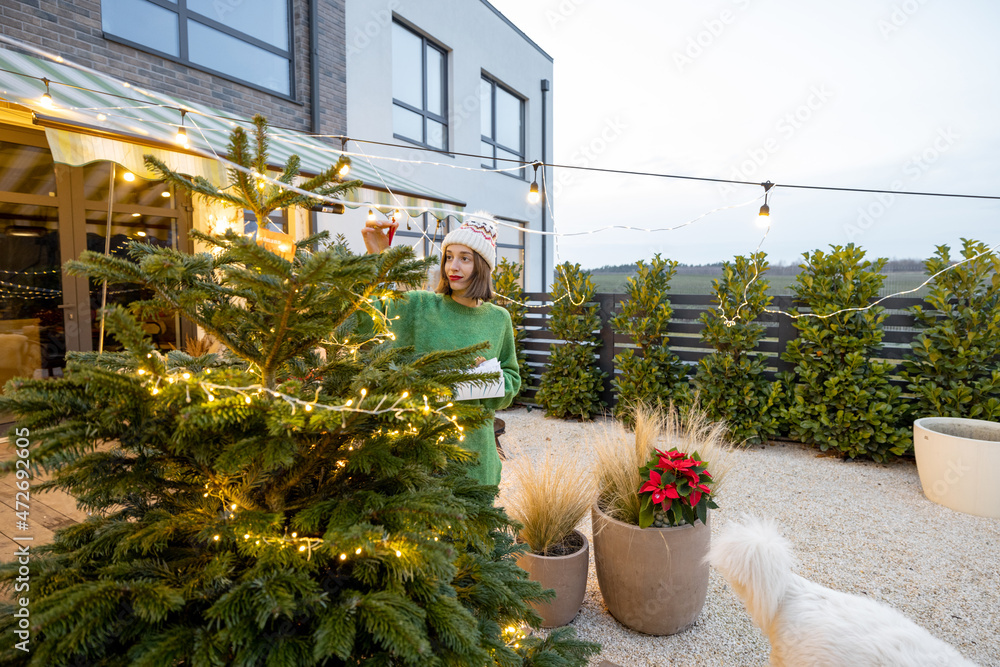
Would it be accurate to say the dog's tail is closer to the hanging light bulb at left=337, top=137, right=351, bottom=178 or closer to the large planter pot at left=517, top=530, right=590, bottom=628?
the large planter pot at left=517, top=530, right=590, bottom=628

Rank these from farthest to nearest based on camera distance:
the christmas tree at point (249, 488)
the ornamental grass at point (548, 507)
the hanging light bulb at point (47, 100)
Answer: the hanging light bulb at point (47, 100)
the ornamental grass at point (548, 507)
the christmas tree at point (249, 488)

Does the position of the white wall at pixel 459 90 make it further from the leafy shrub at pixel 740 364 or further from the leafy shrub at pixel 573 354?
the leafy shrub at pixel 740 364

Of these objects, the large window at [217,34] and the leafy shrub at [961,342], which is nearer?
the leafy shrub at [961,342]

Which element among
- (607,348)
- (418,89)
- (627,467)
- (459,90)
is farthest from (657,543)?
(459,90)

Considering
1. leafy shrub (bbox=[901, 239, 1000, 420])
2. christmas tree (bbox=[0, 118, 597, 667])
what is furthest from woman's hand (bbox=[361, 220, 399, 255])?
leafy shrub (bbox=[901, 239, 1000, 420])

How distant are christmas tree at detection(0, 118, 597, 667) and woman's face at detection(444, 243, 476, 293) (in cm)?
91

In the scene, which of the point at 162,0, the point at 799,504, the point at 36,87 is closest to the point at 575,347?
the point at 799,504

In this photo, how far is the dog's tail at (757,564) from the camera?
1.59 m

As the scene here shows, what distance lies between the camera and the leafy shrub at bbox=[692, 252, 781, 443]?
5.04 m

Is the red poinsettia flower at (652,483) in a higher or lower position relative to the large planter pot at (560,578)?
higher

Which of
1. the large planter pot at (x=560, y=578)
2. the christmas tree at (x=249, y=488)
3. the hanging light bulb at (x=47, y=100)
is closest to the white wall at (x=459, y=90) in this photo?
the hanging light bulb at (x=47, y=100)

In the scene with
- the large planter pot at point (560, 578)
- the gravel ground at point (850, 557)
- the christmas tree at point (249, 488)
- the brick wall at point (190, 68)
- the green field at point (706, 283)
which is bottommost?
the gravel ground at point (850, 557)

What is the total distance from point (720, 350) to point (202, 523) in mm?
5420

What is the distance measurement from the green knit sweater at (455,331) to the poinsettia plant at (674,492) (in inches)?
27.6
